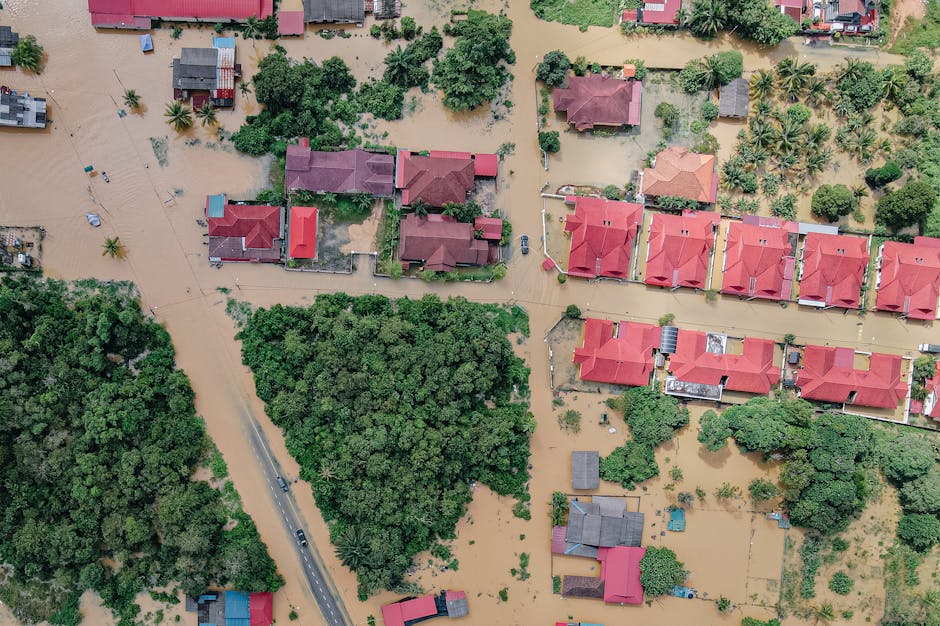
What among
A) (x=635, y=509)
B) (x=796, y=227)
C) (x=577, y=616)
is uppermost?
(x=796, y=227)

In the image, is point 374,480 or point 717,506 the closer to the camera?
point 374,480

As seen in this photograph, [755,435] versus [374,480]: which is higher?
[755,435]

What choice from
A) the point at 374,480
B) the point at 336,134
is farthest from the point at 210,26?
the point at 374,480

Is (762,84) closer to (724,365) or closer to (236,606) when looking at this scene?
(724,365)

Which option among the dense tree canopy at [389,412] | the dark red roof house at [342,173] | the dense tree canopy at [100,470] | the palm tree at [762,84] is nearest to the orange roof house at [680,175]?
the palm tree at [762,84]

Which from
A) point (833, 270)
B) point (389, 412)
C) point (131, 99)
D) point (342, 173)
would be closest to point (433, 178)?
point (342, 173)

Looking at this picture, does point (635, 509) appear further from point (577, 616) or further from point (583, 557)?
point (577, 616)
